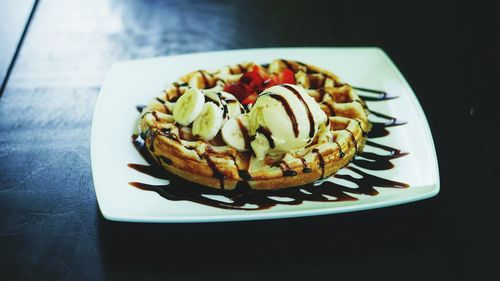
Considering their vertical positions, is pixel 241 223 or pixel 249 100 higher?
pixel 249 100

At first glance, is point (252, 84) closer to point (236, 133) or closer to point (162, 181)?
point (236, 133)

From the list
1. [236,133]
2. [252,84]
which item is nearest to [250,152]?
[236,133]

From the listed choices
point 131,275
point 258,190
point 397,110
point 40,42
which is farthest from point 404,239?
point 40,42

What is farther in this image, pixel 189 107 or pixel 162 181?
pixel 189 107

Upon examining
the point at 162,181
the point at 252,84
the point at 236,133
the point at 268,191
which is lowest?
the point at 162,181

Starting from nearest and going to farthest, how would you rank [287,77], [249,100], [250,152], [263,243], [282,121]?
[263,243], [282,121], [250,152], [249,100], [287,77]

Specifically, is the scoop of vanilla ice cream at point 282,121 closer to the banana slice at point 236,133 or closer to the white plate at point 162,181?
the banana slice at point 236,133

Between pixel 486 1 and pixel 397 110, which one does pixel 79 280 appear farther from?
pixel 486 1
